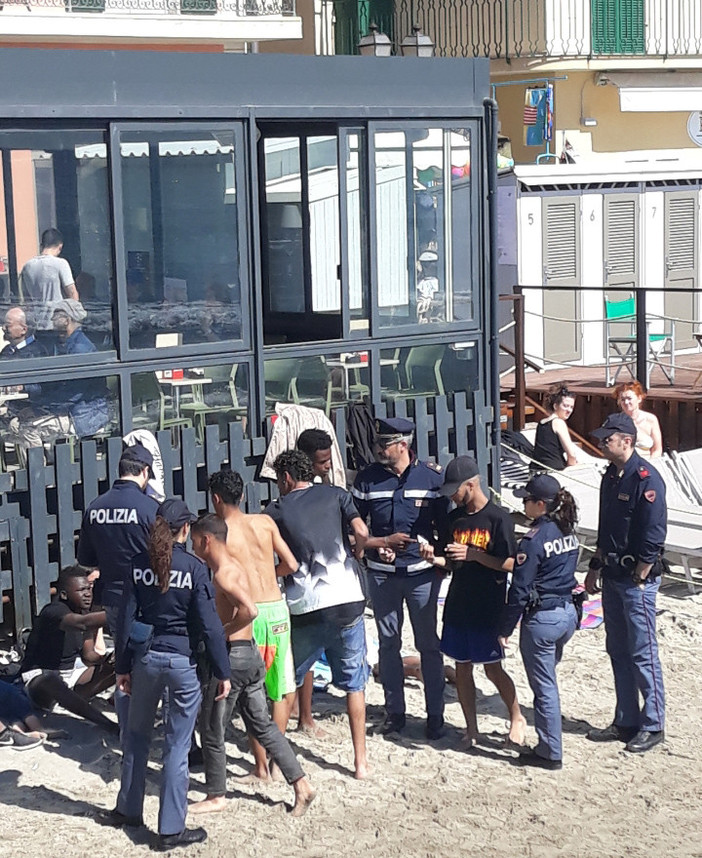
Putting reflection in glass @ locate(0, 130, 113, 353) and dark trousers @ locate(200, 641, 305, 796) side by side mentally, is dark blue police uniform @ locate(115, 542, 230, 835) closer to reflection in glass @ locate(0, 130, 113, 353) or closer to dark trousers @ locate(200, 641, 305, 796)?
dark trousers @ locate(200, 641, 305, 796)

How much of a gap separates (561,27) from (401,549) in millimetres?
19035

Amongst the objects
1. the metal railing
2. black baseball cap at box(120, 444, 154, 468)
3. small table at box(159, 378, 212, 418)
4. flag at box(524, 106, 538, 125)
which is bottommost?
black baseball cap at box(120, 444, 154, 468)

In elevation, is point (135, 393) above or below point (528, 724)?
above

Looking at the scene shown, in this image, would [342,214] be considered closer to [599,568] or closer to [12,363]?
[12,363]

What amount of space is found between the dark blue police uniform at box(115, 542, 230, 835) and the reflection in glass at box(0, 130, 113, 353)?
11.2ft

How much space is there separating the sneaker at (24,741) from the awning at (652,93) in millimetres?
19483

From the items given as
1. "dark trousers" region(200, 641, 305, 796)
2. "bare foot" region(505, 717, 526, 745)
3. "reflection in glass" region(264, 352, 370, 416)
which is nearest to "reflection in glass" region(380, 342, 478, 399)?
"reflection in glass" region(264, 352, 370, 416)

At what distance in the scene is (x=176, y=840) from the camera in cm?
685

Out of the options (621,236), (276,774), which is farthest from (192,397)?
(621,236)

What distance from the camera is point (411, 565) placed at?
26.3ft

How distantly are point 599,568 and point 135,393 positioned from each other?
3.63 meters

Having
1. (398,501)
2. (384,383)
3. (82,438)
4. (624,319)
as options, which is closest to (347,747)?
(398,501)

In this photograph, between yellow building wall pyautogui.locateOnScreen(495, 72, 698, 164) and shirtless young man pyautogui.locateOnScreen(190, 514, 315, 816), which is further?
yellow building wall pyautogui.locateOnScreen(495, 72, 698, 164)

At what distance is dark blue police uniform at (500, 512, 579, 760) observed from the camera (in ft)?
24.7
